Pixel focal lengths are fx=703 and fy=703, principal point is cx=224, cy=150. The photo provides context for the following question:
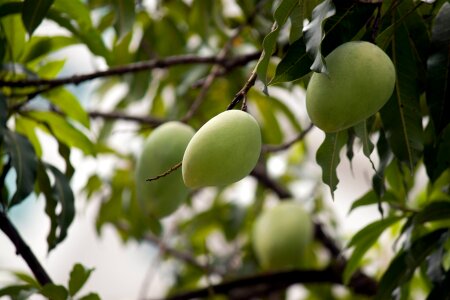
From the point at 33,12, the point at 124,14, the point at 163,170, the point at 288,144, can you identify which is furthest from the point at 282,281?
the point at 33,12

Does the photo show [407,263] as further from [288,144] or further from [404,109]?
[288,144]

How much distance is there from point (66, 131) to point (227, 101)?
486 millimetres

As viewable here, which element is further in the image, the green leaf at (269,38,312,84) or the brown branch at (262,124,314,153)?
the brown branch at (262,124,314,153)

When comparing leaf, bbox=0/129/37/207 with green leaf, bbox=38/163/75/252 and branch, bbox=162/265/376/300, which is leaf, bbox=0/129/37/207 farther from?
branch, bbox=162/265/376/300

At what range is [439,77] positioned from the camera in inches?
23.8

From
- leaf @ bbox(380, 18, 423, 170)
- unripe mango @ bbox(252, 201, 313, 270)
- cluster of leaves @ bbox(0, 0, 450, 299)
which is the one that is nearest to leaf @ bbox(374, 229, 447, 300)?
cluster of leaves @ bbox(0, 0, 450, 299)

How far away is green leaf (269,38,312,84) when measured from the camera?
1.82 feet

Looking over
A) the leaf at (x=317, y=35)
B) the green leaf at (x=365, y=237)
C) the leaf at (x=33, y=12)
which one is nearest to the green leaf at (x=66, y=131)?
the leaf at (x=33, y=12)

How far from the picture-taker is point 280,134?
139 cm

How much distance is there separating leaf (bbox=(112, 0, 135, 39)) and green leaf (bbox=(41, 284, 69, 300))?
0.38 meters

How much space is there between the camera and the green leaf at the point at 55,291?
63 centimetres

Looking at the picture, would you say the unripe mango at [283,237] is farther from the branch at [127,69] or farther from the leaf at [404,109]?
the leaf at [404,109]

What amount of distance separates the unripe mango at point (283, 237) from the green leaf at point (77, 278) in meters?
0.59

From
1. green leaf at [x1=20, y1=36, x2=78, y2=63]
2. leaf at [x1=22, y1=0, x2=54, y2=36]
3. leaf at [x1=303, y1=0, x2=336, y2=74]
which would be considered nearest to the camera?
leaf at [x1=303, y1=0, x2=336, y2=74]
